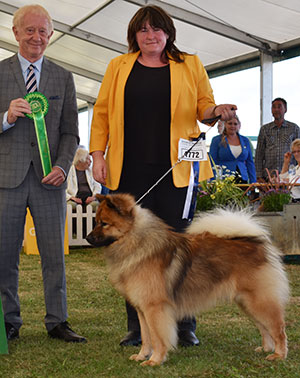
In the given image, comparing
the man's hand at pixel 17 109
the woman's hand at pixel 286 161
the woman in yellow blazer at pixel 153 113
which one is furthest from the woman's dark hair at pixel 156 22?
the woman's hand at pixel 286 161

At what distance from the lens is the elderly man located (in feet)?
8.79

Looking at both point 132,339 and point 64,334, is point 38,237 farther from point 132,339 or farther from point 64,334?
point 132,339

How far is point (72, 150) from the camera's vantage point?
9.39 ft

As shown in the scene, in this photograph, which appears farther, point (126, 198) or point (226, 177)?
point (226, 177)

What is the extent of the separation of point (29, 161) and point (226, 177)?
3.27 m

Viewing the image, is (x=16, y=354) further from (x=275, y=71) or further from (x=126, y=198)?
(x=275, y=71)

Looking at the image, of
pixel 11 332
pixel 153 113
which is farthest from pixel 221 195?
pixel 11 332

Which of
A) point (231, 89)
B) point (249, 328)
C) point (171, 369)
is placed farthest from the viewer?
point (231, 89)

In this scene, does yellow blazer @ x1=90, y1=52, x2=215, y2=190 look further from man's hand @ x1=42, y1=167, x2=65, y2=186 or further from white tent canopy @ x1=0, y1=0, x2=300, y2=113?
white tent canopy @ x1=0, y1=0, x2=300, y2=113

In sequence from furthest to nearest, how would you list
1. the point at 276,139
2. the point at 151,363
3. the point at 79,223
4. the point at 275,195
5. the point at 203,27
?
the point at 203,27 < the point at 79,223 < the point at 276,139 < the point at 275,195 < the point at 151,363

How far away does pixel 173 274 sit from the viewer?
2.45 meters

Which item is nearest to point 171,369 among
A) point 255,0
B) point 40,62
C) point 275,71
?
point 40,62

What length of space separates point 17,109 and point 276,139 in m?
4.63

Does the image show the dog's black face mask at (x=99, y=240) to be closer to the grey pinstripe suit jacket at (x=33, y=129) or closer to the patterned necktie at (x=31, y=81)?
the grey pinstripe suit jacket at (x=33, y=129)
